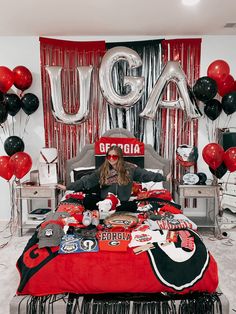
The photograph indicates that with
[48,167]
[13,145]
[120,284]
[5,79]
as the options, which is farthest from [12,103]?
[120,284]

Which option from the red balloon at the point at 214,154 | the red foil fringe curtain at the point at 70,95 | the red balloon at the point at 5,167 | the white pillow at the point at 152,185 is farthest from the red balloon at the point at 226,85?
the red balloon at the point at 5,167

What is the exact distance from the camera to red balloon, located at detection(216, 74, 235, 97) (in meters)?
4.21

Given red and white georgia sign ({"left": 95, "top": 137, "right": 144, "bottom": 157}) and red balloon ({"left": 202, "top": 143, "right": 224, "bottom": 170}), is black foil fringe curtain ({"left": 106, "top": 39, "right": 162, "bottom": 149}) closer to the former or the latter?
red and white georgia sign ({"left": 95, "top": 137, "right": 144, "bottom": 157})

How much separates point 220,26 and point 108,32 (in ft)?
4.42

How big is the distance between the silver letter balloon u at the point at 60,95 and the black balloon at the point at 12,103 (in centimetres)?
43

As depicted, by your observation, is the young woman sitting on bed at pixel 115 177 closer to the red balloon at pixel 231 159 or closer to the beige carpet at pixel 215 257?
the red balloon at pixel 231 159

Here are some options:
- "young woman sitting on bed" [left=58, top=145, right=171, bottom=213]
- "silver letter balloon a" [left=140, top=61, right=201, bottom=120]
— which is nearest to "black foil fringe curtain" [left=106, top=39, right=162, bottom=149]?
"silver letter balloon a" [left=140, top=61, right=201, bottom=120]

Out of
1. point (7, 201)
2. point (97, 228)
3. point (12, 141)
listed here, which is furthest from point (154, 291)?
point (7, 201)

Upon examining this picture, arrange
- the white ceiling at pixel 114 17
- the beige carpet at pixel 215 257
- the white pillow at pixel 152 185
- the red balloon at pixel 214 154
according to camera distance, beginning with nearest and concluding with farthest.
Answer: the beige carpet at pixel 215 257
the white ceiling at pixel 114 17
the red balloon at pixel 214 154
the white pillow at pixel 152 185

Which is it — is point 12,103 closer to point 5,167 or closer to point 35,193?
point 5,167

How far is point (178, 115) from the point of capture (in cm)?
466

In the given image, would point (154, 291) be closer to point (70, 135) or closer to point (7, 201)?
point (70, 135)

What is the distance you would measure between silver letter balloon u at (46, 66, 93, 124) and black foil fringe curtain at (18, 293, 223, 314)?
253 cm

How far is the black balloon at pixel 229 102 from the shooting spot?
4.21 meters
